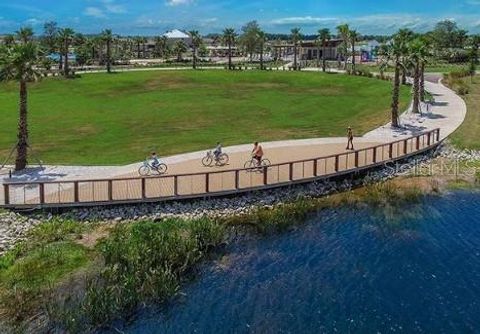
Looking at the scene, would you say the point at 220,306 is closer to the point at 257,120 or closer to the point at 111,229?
the point at 111,229

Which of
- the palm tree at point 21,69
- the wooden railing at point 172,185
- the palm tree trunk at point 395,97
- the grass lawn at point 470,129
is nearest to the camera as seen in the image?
the wooden railing at point 172,185

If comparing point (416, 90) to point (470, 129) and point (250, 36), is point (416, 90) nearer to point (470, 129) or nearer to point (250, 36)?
point (470, 129)

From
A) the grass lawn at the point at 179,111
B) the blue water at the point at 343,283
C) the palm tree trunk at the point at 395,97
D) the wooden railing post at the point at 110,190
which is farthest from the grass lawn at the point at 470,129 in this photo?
the wooden railing post at the point at 110,190

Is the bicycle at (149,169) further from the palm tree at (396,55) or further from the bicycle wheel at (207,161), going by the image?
the palm tree at (396,55)

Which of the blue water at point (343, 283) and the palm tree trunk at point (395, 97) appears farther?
the palm tree trunk at point (395, 97)

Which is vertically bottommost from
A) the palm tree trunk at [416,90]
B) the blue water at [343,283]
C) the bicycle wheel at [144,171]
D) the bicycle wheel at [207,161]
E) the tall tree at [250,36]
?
the blue water at [343,283]

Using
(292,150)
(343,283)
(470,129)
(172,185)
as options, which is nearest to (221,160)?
(172,185)
